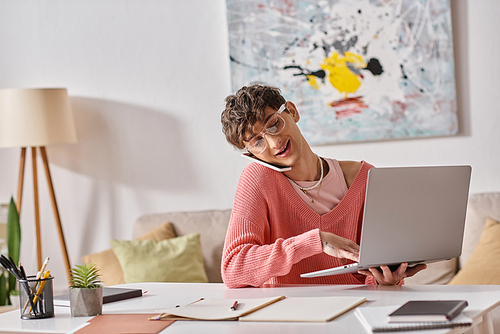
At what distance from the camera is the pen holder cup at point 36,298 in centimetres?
120

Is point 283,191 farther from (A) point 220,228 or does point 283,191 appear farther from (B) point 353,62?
(B) point 353,62

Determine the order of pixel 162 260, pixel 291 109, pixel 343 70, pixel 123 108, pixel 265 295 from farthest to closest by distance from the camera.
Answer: pixel 123 108
pixel 343 70
pixel 162 260
pixel 291 109
pixel 265 295

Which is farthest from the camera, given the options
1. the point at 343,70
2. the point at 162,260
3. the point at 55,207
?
the point at 55,207

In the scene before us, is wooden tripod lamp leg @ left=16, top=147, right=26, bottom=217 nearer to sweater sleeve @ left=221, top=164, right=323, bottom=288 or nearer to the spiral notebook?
sweater sleeve @ left=221, top=164, right=323, bottom=288

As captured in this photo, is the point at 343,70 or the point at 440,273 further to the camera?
the point at 343,70

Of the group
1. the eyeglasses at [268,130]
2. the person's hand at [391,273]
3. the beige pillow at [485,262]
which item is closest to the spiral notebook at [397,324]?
the person's hand at [391,273]

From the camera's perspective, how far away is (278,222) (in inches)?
66.3

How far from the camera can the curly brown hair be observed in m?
1.64

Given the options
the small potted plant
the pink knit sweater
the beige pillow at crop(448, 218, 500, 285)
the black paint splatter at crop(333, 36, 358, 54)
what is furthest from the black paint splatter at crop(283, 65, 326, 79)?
the small potted plant

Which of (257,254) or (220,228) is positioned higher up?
(257,254)

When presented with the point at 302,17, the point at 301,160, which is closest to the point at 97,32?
the point at 302,17

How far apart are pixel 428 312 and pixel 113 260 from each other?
2114 mm

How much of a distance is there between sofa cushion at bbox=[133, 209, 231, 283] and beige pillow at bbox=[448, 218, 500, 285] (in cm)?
114

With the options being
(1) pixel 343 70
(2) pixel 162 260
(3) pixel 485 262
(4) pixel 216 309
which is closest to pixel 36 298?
(4) pixel 216 309
